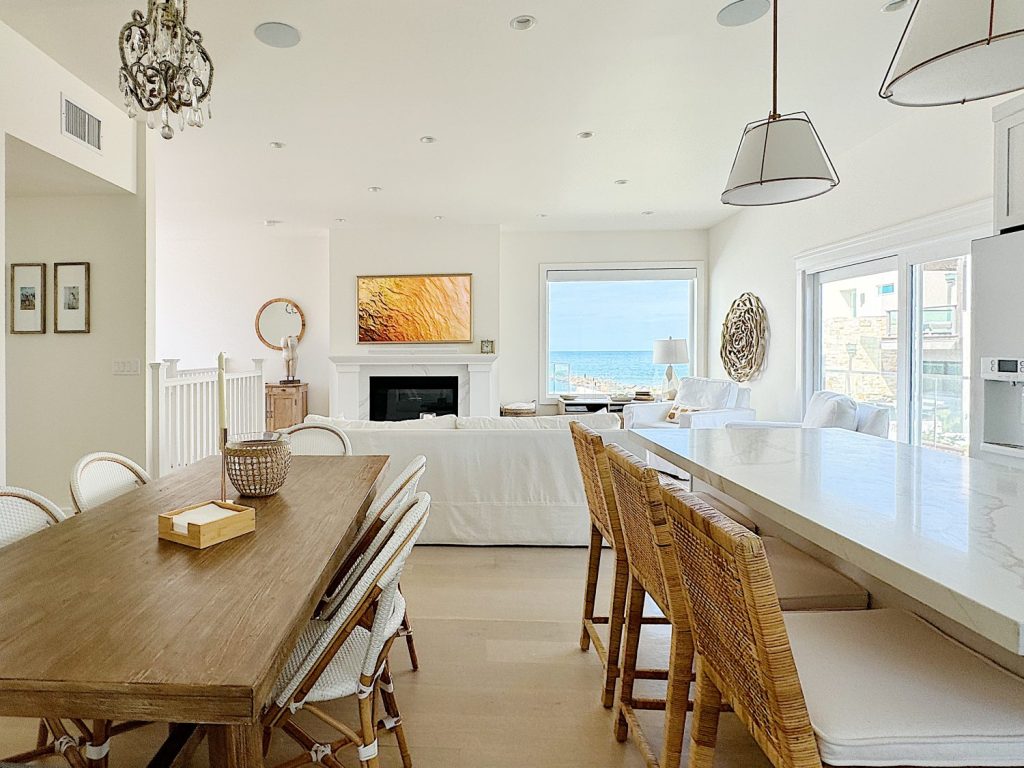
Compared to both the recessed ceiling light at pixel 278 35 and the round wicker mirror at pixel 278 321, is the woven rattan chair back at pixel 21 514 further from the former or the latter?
the round wicker mirror at pixel 278 321

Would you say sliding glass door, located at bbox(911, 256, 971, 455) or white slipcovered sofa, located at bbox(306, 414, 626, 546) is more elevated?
sliding glass door, located at bbox(911, 256, 971, 455)

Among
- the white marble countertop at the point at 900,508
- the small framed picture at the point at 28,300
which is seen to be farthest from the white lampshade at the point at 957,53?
the small framed picture at the point at 28,300

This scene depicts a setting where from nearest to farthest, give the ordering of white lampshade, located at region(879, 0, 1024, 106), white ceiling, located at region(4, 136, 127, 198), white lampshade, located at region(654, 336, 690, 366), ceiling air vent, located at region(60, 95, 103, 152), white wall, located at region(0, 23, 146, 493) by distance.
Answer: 1. white lampshade, located at region(879, 0, 1024, 106)
2. white wall, located at region(0, 23, 146, 493)
3. white ceiling, located at region(4, 136, 127, 198)
4. ceiling air vent, located at region(60, 95, 103, 152)
5. white lampshade, located at region(654, 336, 690, 366)

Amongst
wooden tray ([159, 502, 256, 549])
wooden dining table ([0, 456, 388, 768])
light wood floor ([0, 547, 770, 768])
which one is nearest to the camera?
wooden dining table ([0, 456, 388, 768])

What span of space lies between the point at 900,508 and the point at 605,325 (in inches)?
271

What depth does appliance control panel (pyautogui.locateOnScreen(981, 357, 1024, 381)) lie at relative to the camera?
2348mm

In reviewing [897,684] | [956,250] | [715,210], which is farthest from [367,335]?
[897,684]

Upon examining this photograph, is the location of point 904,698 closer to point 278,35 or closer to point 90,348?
point 278,35

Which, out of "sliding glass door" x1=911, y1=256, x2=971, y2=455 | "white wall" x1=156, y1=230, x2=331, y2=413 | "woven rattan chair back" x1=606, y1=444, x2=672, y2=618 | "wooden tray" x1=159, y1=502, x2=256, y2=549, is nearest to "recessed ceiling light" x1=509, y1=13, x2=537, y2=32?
"woven rattan chair back" x1=606, y1=444, x2=672, y2=618

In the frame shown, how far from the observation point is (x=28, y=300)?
4293mm

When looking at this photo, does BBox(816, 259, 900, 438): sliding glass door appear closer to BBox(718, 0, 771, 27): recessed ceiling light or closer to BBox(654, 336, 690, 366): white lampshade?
BBox(654, 336, 690, 366): white lampshade

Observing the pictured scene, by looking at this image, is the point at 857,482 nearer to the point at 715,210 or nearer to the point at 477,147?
the point at 477,147

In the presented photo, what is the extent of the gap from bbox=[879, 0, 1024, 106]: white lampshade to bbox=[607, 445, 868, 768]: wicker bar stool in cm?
110

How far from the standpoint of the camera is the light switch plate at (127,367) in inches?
167
